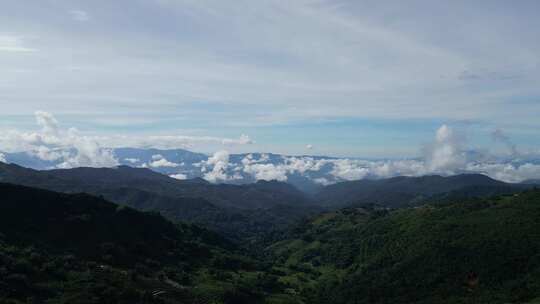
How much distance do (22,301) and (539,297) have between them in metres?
163

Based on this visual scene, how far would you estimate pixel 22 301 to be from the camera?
11569 centimetres

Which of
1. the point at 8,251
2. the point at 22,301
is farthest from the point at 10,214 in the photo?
the point at 22,301

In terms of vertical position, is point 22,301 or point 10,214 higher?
point 10,214

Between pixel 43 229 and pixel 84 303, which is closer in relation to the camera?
pixel 84 303

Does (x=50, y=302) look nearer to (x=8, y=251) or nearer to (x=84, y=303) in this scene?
(x=84, y=303)

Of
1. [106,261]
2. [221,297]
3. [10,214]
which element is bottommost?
[221,297]

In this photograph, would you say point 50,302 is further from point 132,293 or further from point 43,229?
point 43,229

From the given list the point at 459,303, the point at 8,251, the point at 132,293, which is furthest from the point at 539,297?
the point at 8,251

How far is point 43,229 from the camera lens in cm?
19725

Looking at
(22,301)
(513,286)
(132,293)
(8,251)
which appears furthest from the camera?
(513,286)

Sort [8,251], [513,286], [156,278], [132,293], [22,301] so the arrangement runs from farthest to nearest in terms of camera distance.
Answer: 1. [513,286]
2. [156,278]
3. [8,251]
4. [132,293]
5. [22,301]

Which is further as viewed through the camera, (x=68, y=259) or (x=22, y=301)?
(x=68, y=259)

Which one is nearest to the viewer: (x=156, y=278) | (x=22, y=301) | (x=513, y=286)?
(x=22, y=301)

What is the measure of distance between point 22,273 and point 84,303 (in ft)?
105
